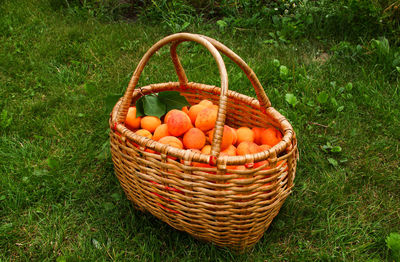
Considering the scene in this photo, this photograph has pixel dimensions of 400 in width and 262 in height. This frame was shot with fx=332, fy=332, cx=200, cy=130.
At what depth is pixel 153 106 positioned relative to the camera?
1.74 metres

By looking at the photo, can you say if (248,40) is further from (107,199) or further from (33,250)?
(33,250)

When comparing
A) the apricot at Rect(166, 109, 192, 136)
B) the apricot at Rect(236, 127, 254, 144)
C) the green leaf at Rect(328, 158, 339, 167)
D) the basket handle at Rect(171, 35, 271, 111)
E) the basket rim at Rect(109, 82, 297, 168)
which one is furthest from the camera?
the green leaf at Rect(328, 158, 339, 167)

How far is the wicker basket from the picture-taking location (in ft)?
4.18

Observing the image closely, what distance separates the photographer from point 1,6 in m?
3.75

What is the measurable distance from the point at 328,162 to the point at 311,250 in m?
0.65

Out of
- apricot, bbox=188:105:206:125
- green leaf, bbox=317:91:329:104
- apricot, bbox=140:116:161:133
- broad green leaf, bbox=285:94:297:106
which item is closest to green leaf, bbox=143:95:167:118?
apricot, bbox=140:116:161:133

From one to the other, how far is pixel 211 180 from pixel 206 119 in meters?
0.41

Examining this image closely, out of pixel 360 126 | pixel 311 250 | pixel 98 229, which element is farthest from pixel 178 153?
pixel 360 126

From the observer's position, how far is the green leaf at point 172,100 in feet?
5.81

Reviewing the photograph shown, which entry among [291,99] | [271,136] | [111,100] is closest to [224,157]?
[271,136]

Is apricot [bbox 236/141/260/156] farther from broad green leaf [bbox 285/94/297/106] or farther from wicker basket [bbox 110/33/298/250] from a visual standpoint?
broad green leaf [bbox 285/94/297/106]

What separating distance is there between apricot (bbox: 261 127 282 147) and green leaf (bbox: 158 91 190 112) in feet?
1.46

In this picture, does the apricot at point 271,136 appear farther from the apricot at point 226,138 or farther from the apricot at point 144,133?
the apricot at point 144,133

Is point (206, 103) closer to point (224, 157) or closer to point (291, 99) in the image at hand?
point (224, 157)
